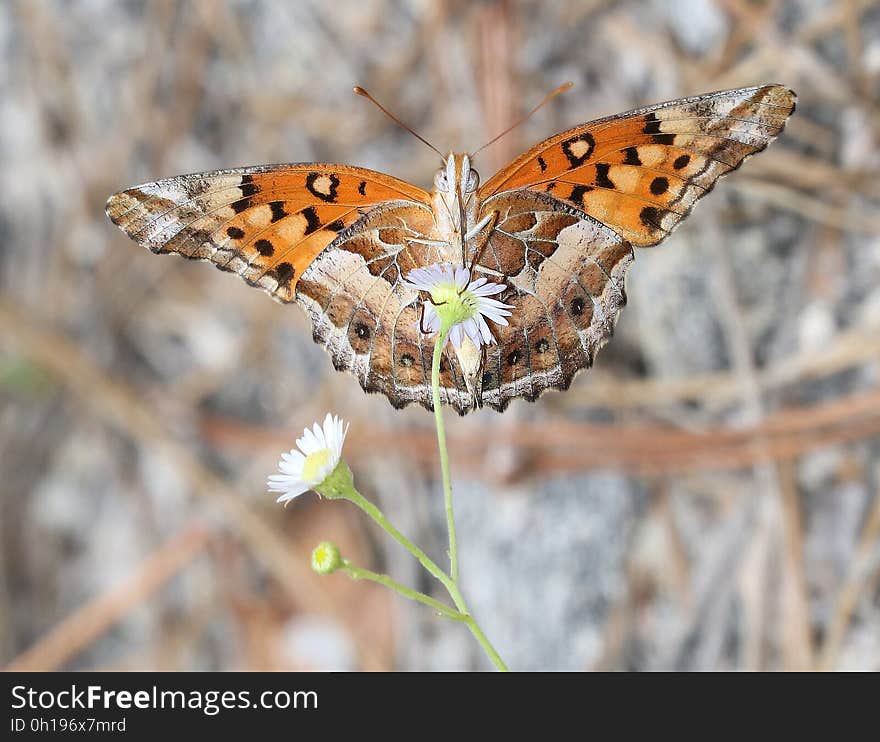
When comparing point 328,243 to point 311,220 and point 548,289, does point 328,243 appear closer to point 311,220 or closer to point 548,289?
point 311,220

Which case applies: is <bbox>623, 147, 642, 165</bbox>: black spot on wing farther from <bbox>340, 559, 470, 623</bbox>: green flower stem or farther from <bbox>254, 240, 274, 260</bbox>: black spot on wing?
<bbox>340, 559, 470, 623</bbox>: green flower stem

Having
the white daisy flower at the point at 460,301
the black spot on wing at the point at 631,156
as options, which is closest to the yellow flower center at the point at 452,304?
the white daisy flower at the point at 460,301

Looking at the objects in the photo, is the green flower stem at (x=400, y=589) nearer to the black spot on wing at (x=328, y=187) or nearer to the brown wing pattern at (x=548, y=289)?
the brown wing pattern at (x=548, y=289)

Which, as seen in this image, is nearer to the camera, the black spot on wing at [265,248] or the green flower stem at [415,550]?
the green flower stem at [415,550]

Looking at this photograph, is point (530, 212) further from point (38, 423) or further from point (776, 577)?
point (38, 423)

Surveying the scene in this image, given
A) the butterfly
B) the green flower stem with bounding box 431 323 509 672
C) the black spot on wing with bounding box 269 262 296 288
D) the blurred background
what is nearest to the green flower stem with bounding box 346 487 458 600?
the green flower stem with bounding box 431 323 509 672

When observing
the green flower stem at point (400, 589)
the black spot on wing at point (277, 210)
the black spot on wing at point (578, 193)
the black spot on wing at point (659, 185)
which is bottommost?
the green flower stem at point (400, 589)
